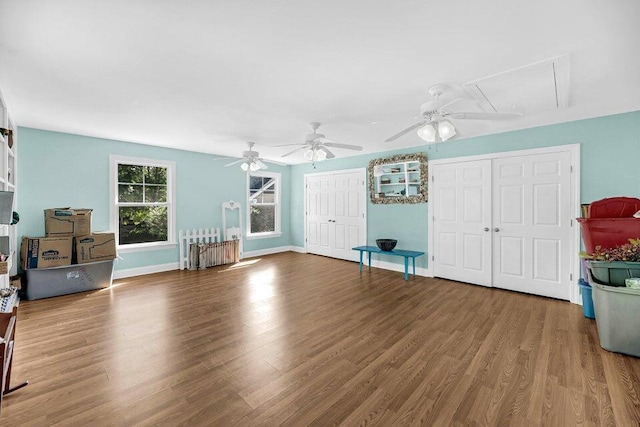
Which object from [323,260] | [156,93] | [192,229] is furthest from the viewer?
[323,260]

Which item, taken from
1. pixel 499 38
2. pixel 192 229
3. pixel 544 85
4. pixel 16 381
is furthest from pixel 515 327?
pixel 192 229

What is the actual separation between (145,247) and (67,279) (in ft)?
4.12

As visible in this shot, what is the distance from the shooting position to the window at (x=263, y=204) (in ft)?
22.9

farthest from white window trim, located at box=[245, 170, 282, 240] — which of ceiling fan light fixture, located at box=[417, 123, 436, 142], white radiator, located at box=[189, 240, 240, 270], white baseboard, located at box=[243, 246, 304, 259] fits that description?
ceiling fan light fixture, located at box=[417, 123, 436, 142]

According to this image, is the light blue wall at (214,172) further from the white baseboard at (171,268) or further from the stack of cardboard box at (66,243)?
the stack of cardboard box at (66,243)

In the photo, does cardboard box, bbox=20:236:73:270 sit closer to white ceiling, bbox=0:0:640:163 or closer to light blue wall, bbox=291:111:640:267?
white ceiling, bbox=0:0:640:163

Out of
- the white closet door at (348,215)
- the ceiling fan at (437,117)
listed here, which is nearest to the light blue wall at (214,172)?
the white closet door at (348,215)

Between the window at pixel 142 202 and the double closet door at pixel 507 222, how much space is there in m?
5.06

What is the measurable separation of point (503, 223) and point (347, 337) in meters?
3.11

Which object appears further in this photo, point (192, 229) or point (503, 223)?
point (192, 229)

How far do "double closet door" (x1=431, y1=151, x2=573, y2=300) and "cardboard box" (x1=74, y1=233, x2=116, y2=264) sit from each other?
534cm

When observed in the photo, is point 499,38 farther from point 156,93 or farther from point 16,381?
point 16,381

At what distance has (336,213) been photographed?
6.66 metres

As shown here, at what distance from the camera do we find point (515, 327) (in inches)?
117
